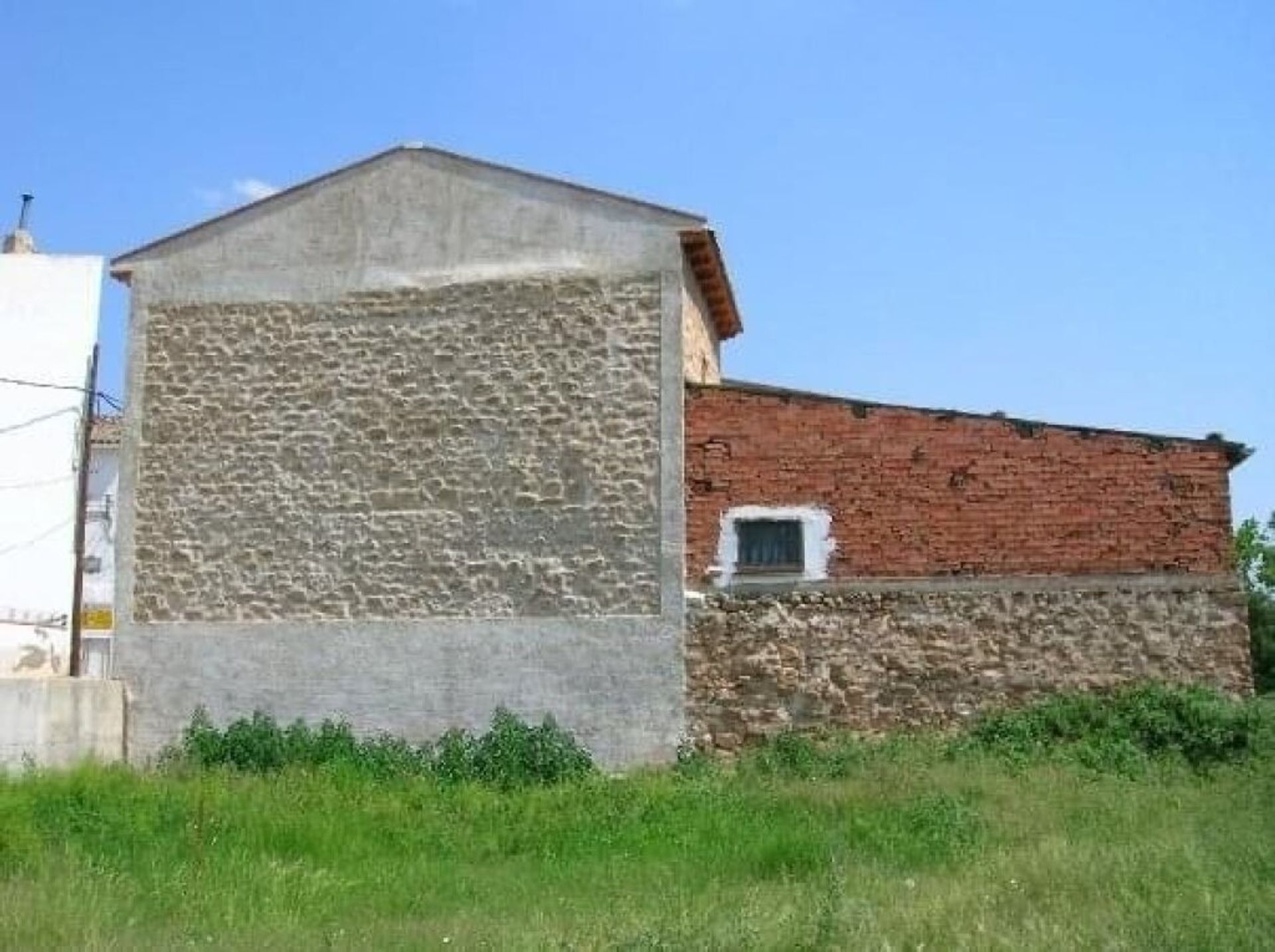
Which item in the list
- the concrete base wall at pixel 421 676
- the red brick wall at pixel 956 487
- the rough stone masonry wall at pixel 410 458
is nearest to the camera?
the red brick wall at pixel 956 487

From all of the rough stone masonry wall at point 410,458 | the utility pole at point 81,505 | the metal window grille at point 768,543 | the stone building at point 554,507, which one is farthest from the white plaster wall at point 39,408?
the metal window grille at point 768,543

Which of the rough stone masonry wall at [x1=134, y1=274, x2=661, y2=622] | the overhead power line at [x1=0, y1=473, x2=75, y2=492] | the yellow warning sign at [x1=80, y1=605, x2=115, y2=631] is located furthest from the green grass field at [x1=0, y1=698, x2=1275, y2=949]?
the yellow warning sign at [x1=80, y1=605, x2=115, y2=631]

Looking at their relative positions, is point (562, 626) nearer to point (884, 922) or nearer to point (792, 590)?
point (792, 590)

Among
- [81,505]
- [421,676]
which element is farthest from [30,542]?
[421,676]

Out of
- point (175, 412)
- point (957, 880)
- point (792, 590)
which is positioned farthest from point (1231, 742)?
point (175, 412)

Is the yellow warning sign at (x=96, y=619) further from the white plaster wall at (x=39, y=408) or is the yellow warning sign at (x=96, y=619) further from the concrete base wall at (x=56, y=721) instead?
the concrete base wall at (x=56, y=721)

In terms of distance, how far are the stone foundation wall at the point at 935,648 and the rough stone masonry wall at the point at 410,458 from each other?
4.03 ft

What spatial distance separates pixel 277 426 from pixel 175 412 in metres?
1.36

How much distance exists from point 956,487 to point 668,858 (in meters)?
6.73

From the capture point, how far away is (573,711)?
16906 millimetres

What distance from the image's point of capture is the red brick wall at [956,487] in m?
16.5

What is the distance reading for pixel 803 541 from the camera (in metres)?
17.0

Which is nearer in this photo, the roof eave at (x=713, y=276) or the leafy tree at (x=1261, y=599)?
the roof eave at (x=713, y=276)

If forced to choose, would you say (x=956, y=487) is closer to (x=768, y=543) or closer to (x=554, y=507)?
(x=768, y=543)
